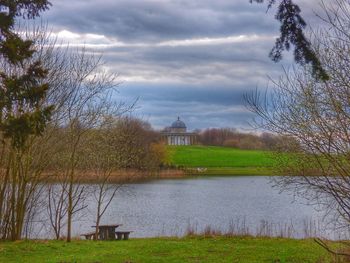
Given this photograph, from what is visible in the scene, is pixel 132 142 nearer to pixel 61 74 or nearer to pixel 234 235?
pixel 61 74

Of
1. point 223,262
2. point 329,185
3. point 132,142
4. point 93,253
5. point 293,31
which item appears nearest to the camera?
point 293,31

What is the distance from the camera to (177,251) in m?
13.8

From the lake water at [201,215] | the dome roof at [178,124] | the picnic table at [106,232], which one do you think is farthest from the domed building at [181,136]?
the picnic table at [106,232]

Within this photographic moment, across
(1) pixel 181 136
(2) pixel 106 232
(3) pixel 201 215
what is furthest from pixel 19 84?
(1) pixel 181 136

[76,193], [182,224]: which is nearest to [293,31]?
[76,193]

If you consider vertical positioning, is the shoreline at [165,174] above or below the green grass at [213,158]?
below

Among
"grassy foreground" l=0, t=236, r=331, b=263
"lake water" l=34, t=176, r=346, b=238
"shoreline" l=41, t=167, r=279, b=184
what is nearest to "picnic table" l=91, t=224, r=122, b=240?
"shoreline" l=41, t=167, r=279, b=184

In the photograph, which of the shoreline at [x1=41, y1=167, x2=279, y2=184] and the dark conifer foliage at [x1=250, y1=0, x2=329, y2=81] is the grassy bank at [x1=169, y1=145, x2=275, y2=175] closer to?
the shoreline at [x1=41, y1=167, x2=279, y2=184]

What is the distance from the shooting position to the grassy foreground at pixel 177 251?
12.6m

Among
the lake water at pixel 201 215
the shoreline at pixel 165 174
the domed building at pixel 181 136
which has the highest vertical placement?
the domed building at pixel 181 136

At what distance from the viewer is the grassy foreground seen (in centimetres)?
1257

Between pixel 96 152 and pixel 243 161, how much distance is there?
63.4 m

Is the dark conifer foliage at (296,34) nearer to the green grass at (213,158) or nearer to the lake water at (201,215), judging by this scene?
the lake water at (201,215)

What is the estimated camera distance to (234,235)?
16875 millimetres
